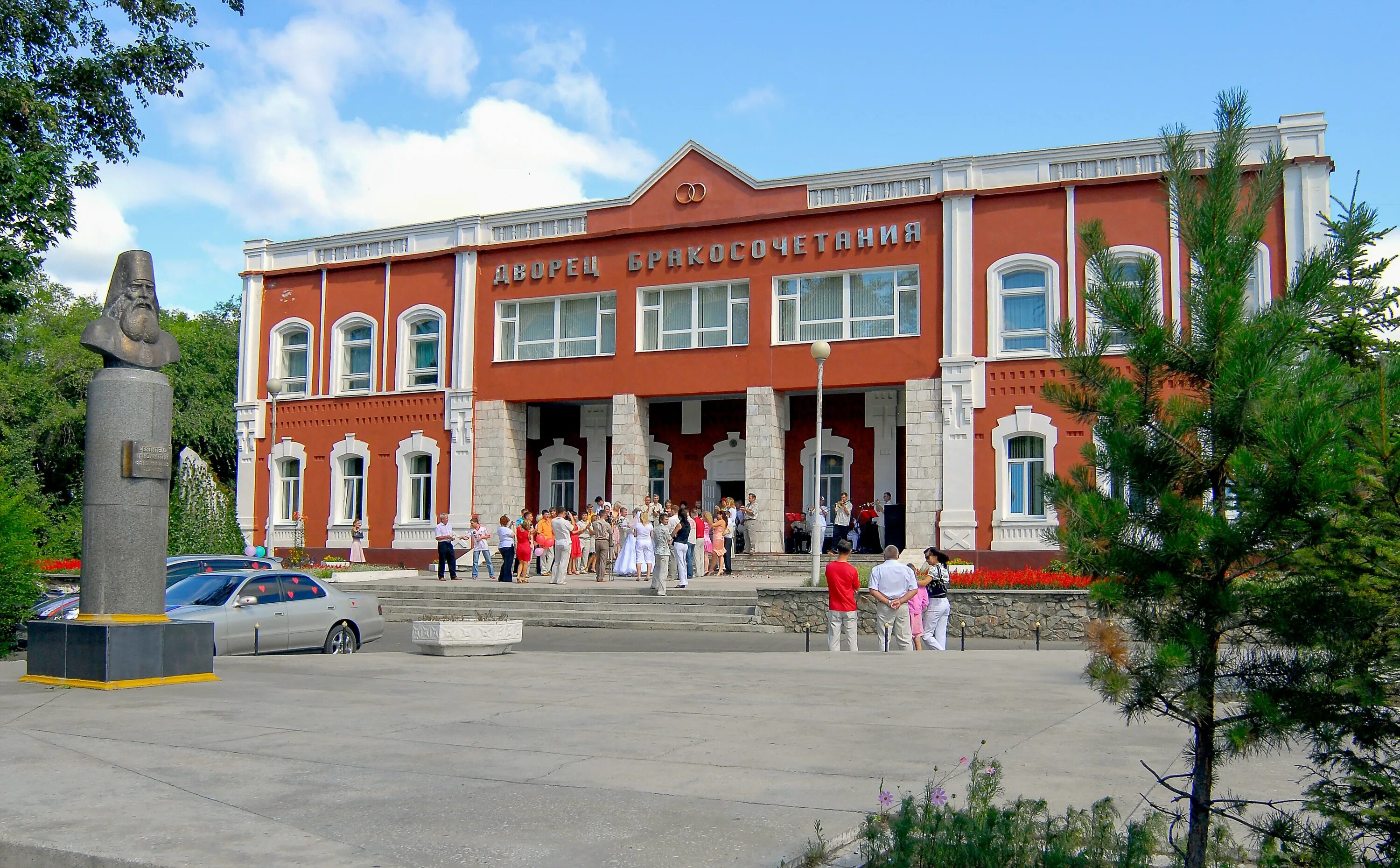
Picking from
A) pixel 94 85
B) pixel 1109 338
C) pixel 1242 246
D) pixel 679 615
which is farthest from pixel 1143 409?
pixel 94 85

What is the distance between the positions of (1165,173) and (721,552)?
2327cm

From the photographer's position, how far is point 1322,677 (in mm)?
4461

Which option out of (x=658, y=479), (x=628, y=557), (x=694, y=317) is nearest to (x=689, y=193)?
(x=694, y=317)

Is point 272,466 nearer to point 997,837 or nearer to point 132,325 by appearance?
point 132,325

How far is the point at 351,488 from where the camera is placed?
116 feet

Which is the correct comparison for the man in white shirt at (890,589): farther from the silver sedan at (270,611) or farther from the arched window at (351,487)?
the arched window at (351,487)

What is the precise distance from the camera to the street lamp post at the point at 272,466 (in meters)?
33.9

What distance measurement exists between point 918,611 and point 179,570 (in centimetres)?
1215

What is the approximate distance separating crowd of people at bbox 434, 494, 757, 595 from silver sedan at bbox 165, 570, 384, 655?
329 inches

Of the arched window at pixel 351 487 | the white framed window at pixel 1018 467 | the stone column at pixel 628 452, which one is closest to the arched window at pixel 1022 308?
the white framed window at pixel 1018 467

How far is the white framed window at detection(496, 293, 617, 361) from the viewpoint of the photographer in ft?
107

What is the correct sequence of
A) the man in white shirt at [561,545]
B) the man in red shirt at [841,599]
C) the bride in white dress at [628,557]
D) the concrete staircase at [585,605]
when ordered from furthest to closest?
the bride in white dress at [628,557] → the man in white shirt at [561,545] → the concrete staircase at [585,605] → the man in red shirt at [841,599]

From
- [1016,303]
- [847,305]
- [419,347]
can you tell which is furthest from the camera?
[419,347]

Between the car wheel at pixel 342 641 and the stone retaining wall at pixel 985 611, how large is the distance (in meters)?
7.56
